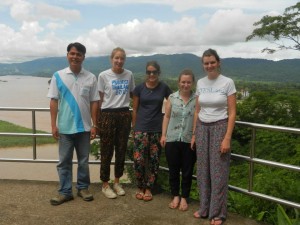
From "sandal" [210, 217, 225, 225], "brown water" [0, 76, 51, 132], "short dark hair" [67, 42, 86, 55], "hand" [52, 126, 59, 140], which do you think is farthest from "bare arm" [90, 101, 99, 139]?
"brown water" [0, 76, 51, 132]

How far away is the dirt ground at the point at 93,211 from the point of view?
3598 millimetres

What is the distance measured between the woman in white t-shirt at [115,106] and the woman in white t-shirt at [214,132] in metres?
0.84

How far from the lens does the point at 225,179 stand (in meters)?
3.49

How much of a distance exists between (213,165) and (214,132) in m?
0.32

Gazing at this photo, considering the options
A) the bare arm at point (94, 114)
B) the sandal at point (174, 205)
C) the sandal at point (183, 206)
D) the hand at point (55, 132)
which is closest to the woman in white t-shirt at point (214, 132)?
the sandal at point (183, 206)

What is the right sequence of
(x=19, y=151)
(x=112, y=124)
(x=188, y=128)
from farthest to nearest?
(x=19, y=151), (x=112, y=124), (x=188, y=128)

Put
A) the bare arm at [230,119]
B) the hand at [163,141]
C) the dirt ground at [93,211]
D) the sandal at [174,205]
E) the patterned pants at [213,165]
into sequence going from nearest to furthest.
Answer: the bare arm at [230,119]
the patterned pants at [213,165]
the dirt ground at [93,211]
the hand at [163,141]
the sandal at [174,205]

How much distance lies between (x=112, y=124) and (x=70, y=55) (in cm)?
86

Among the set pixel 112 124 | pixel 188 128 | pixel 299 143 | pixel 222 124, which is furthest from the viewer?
pixel 299 143

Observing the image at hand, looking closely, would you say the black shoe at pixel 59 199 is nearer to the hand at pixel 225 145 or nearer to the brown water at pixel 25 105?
the hand at pixel 225 145

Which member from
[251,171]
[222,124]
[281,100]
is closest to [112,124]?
[222,124]

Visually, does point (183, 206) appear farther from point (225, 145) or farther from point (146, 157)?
point (225, 145)

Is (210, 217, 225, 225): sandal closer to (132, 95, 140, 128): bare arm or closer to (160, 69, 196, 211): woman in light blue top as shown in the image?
(160, 69, 196, 211): woman in light blue top

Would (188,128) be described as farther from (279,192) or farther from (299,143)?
(299,143)
